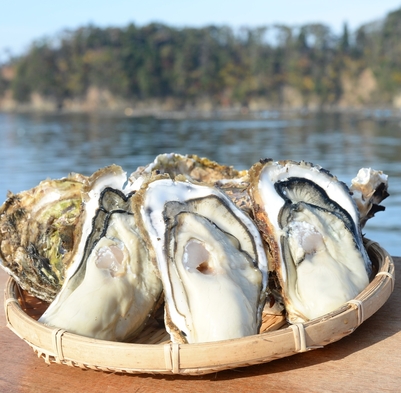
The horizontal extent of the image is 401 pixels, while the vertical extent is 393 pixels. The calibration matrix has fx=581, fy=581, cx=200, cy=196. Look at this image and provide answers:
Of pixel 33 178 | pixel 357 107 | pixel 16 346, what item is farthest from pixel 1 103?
pixel 16 346

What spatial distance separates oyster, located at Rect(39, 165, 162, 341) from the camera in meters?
1.33

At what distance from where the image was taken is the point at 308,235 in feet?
4.84

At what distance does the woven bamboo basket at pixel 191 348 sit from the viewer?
1.15 metres

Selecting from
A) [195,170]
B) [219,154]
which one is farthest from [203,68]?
[195,170]

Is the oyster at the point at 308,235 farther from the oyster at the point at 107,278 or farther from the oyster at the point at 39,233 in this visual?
the oyster at the point at 39,233

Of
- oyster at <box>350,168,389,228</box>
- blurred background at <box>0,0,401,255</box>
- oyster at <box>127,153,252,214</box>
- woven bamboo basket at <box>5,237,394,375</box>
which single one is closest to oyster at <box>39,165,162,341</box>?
woven bamboo basket at <box>5,237,394,375</box>

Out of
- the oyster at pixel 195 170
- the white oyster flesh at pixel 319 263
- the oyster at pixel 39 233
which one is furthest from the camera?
the oyster at pixel 195 170

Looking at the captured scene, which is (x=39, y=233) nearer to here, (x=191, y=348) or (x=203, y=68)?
(x=191, y=348)

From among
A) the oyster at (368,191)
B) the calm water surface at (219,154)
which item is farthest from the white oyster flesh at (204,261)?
the calm water surface at (219,154)

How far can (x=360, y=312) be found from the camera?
130 centimetres

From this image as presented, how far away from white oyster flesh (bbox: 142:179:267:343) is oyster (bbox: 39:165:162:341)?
0.27 feet

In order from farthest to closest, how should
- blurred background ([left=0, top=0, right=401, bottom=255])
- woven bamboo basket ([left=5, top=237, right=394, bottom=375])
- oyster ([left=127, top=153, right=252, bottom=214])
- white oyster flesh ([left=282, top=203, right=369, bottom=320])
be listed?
blurred background ([left=0, top=0, right=401, bottom=255]) < oyster ([left=127, top=153, right=252, bottom=214]) < white oyster flesh ([left=282, top=203, right=369, bottom=320]) < woven bamboo basket ([left=5, top=237, right=394, bottom=375])

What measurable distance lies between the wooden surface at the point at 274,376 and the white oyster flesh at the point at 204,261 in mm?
97

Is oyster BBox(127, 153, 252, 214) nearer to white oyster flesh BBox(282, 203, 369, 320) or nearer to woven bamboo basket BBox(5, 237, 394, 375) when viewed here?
white oyster flesh BBox(282, 203, 369, 320)
